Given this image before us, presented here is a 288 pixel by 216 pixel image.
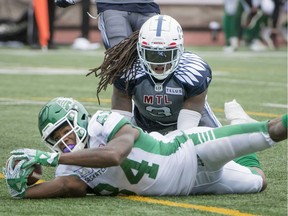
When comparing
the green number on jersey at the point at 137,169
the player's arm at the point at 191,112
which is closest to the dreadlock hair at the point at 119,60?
the player's arm at the point at 191,112

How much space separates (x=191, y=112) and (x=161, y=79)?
26cm

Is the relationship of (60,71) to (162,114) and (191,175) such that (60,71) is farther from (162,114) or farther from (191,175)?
(191,175)

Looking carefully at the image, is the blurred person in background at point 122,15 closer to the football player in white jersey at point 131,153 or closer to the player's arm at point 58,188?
the football player in white jersey at point 131,153

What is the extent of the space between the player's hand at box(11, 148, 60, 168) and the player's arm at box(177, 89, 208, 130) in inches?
43.7

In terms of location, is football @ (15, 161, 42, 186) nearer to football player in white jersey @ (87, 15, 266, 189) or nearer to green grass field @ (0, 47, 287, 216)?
green grass field @ (0, 47, 287, 216)

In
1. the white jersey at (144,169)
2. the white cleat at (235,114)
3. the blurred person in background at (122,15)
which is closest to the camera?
the white jersey at (144,169)

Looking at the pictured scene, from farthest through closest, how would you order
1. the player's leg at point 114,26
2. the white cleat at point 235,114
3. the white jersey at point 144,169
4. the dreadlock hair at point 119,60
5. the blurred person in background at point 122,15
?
the blurred person in background at point 122,15, the player's leg at point 114,26, the white cleat at point 235,114, the dreadlock hair at point 119,60, the white jersey at point 144,169

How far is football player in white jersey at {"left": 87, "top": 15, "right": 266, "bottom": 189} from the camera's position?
17.5 feet

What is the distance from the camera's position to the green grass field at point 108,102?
4.57 metres

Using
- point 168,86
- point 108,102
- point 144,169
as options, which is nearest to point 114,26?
point 168,86

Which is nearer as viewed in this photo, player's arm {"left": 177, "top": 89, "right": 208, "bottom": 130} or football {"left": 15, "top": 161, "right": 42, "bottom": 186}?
football {"left": 15, "top": 161, "right": 42, "bottom": 186}

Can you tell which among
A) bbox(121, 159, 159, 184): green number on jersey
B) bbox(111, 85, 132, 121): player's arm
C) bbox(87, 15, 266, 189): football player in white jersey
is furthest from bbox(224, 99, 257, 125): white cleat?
bbox(121, 159, 159, 184): green number on jersey

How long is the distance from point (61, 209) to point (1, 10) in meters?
15.6

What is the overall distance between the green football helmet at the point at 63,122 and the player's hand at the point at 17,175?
0.76 feet
